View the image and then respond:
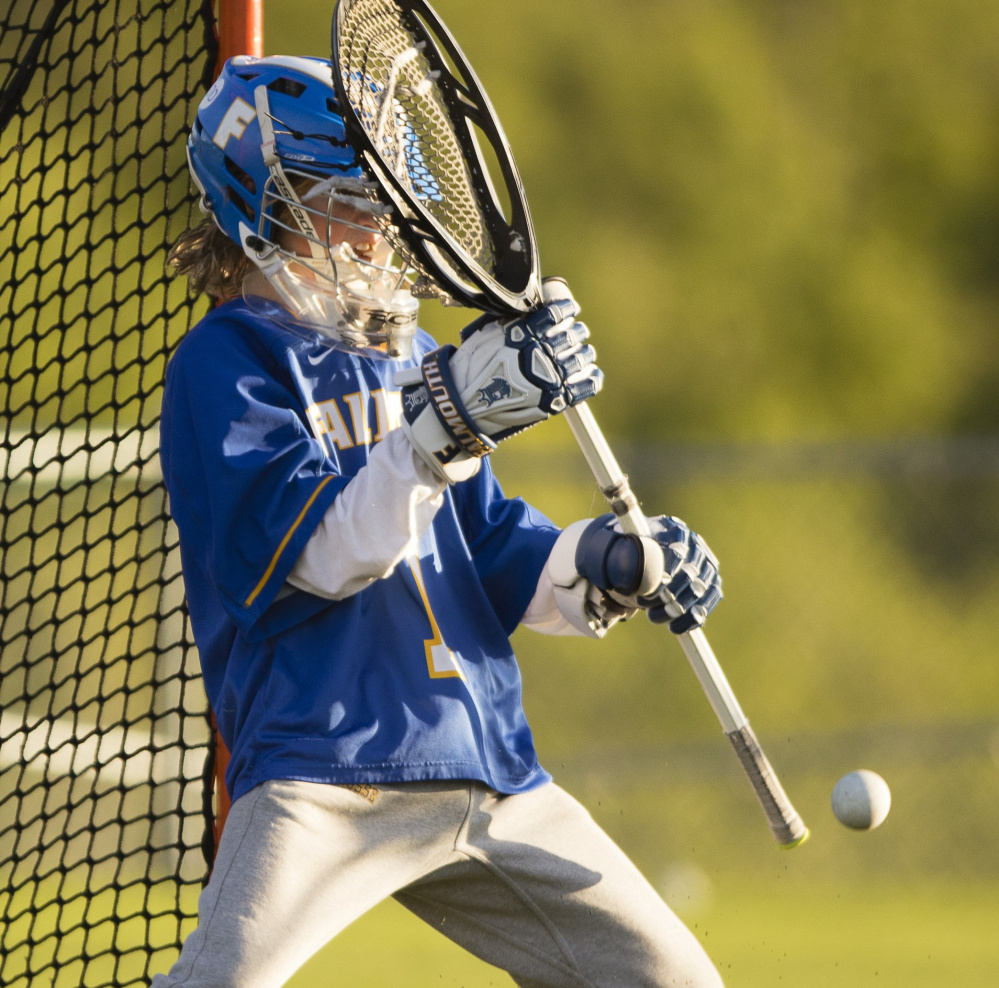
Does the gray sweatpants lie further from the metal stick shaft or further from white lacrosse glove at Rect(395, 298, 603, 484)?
white lacrosse glove at Rect(395, 298, 603, 484)

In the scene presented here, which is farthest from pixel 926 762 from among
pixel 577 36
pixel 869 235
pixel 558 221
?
pixel 577 36

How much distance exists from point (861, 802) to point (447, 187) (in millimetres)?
1113

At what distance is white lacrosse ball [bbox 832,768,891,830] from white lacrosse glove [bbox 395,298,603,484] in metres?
0.91

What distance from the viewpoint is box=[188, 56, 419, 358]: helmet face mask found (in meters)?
1.75

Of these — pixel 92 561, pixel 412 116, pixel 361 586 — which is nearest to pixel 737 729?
pixel 361 586

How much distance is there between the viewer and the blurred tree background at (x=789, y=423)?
543cm

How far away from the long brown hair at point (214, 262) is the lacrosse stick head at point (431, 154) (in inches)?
12.0

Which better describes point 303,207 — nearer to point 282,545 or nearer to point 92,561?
point 282,545

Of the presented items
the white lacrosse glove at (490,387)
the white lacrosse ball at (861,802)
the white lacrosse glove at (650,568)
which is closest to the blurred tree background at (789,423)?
the white lacrosse ball at (861,802)

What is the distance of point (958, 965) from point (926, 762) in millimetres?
1546

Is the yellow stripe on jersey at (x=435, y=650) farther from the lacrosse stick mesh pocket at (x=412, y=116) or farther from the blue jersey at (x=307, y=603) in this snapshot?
the lacrosse stick mesh pocket at (x=412, y=116)

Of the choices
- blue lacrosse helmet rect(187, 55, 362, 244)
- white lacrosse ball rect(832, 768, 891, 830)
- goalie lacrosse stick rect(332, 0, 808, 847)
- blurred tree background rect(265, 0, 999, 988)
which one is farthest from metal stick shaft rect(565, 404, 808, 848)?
blurred tree background rect(265, 0, 999, 988)

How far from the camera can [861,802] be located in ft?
7.14

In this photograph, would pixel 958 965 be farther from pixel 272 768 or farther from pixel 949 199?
pixel 949 199
